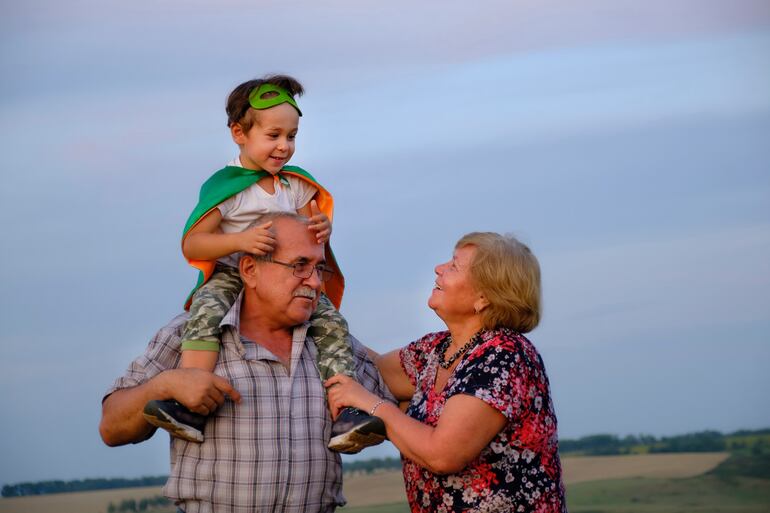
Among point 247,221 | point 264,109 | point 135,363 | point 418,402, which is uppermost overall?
point 264,109

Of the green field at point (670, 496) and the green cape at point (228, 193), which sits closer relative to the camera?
the green cape at point (228, 193)

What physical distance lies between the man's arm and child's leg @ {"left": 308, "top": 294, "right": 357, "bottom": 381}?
40cm

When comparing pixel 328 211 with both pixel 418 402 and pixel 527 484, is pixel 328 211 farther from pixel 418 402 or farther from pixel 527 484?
pixel 527 484

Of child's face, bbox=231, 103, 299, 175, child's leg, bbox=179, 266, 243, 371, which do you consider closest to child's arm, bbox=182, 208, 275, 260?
child's leg, bbox=179, 266, 243, 371

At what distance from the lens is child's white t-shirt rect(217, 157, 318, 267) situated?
4109mm

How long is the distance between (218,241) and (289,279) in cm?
30

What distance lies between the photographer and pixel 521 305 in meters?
3.85

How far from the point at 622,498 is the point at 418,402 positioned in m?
5.67

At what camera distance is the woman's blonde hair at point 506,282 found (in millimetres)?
3838

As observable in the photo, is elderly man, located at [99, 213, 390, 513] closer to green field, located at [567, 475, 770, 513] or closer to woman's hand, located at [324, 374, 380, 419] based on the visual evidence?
woman's hand, located at [324, 374, 380, 419]

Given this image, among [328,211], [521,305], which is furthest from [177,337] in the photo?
[521,305]

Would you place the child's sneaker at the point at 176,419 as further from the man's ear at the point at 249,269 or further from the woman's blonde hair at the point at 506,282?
the woman's blonde hair at the point at 506,282

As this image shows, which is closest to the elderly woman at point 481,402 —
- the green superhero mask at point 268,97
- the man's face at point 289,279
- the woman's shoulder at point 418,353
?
the woman's shoulder at point 418,353

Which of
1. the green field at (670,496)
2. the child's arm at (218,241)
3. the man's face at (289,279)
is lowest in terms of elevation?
the green field at (670,496)
